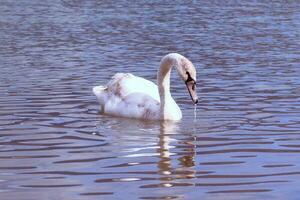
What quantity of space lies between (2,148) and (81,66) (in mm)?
11001

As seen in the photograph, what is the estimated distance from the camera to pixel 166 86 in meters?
15.1

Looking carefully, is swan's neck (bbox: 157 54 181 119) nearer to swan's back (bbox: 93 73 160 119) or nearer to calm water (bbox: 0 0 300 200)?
swan's back (bbox: 93 73 160 119)

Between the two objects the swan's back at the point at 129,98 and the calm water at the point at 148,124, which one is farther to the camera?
the swan's back at the point at 129,98

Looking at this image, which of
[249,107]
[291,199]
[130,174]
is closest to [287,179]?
[291,199]

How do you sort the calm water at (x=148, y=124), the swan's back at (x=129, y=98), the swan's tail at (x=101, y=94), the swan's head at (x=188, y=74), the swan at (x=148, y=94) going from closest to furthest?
the calm water at (x=148, y=124) < the swan's head at (x=188, y=74) < the swan at (x=148, y=94) < the swan's back at (x=129, y=98) < the swan's tail at (x=101, y=94)

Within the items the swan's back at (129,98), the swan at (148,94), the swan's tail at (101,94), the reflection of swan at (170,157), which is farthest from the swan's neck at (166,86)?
the swan's tail at (101,94)

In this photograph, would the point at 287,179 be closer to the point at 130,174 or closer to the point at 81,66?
the point at 130,174

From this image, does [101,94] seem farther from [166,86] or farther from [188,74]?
[188,74]

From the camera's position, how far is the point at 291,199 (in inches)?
347

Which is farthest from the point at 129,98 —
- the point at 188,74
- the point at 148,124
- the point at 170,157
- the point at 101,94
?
the point at 170,157

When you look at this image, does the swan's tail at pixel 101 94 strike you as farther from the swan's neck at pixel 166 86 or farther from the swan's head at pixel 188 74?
the swan's head at pixel 188 74

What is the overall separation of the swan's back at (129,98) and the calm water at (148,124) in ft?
0.94

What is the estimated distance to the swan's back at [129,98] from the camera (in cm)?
1500

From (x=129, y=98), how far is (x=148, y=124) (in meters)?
1.22
